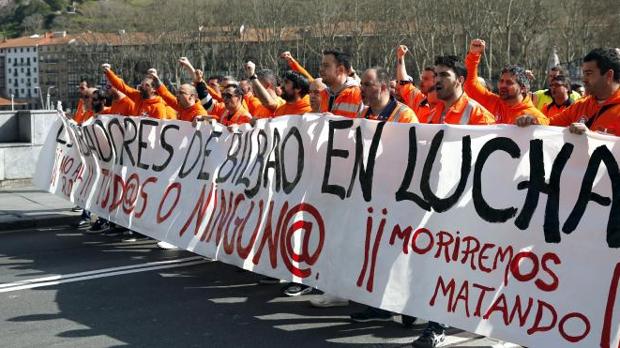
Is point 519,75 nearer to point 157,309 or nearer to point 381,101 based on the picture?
point 381,101

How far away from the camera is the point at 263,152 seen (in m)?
6.82

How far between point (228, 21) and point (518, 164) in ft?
256

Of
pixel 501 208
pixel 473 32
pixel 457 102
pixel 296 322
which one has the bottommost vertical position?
pixel 296 322

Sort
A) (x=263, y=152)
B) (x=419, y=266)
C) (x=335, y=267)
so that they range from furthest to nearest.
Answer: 1. (x=263, y=152)
2. (x=335, y=267)
3. (x=419, y=266)

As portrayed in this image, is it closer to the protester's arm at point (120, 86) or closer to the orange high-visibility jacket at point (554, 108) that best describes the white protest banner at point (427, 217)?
the protester's arm at point (120, 86)

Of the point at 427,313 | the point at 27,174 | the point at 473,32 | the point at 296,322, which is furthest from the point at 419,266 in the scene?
the point at 473,32

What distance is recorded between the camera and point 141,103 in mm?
9961

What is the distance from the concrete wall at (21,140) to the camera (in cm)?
1380

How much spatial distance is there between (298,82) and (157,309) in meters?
2.58

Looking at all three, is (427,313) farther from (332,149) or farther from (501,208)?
(332,149)

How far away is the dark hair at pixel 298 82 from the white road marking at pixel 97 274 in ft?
6.48

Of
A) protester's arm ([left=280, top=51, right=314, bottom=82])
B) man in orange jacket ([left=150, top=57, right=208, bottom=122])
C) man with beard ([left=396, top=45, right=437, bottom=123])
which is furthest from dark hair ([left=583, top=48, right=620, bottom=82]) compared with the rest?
man in orange jacket ([left=150, top=57, right=208, bottom=122])

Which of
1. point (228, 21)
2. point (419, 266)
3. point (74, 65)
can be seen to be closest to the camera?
point (419, 266)

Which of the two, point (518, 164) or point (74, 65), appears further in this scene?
point (74, 65)
